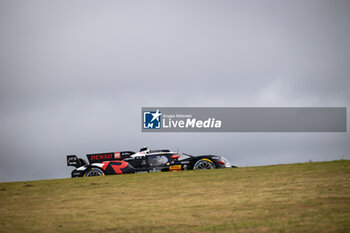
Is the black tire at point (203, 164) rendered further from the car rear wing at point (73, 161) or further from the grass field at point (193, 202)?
the car rear wing at point (73, 161)

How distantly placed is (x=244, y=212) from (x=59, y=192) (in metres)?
7.90

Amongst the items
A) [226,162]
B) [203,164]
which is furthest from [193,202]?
[226,162]

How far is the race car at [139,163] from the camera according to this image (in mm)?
17844

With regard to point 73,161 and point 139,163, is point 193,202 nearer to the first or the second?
point 139,163

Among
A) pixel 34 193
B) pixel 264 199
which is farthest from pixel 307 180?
pixel 34 193

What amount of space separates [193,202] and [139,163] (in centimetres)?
803

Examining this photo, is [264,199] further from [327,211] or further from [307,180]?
[307,180]

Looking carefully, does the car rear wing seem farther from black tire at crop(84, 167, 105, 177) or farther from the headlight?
the headlight

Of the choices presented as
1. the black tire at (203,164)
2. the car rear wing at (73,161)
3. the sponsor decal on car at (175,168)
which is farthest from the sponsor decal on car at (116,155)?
the black tire at (203,164)

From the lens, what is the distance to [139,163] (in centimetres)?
1880

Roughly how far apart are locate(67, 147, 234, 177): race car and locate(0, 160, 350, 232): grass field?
116cm

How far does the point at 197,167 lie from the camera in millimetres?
17531

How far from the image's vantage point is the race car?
1784cm

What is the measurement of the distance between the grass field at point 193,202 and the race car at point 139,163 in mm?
1165
